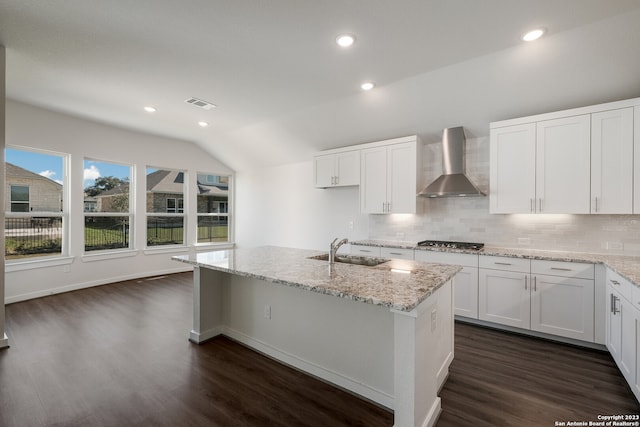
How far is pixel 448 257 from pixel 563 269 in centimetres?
106

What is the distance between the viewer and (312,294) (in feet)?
7.81

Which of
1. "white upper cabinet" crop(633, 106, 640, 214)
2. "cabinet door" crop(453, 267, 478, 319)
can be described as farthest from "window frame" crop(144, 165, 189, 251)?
"white upper cabinet" crop(633, 106, 640, 214)

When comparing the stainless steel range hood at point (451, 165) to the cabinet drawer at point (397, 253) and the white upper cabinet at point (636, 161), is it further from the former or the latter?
the white upper cabinet at point (636, 161)

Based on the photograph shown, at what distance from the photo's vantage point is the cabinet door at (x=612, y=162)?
2.72 meters

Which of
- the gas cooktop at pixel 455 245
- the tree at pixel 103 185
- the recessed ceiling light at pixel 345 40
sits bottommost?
the gas cooktop at pixel 455 245

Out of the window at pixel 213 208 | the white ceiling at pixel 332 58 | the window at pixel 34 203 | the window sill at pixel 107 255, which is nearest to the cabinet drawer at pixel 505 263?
the white ceiling at pixel 332 58

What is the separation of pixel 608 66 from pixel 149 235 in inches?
280

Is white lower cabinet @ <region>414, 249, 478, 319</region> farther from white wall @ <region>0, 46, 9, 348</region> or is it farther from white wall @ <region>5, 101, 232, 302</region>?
white wall @ <region>5, 101, 232, 302</region>

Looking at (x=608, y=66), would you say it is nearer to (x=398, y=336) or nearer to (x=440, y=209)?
(x=440, y=209)

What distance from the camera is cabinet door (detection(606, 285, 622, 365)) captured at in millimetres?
2311

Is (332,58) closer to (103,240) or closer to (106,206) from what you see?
(106,206)

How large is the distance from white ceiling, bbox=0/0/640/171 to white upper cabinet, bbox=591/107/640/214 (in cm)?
31

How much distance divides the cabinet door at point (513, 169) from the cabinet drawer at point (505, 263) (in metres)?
0.57

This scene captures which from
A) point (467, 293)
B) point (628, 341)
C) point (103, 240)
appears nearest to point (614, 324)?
point (628, 341)
